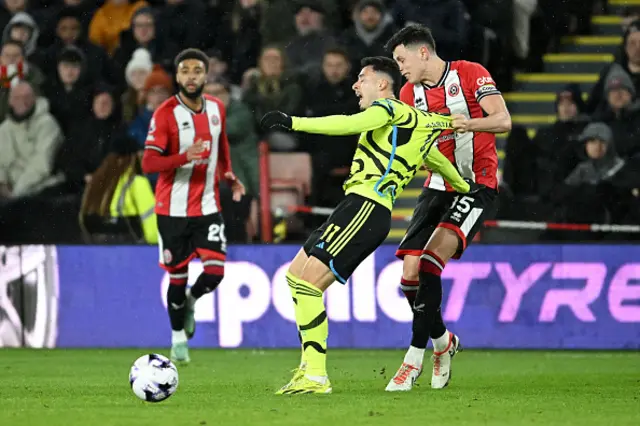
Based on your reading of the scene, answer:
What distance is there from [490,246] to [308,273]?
4835 millimetres

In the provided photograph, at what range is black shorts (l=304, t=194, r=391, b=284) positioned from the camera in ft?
25.6

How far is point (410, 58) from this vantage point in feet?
27.7

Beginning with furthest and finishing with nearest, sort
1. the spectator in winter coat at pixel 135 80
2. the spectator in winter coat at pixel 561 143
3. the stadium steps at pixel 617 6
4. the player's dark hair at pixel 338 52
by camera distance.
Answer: the stadium steps at pixel 617 6
the spectator in winter coat at pixel 135 80
the player's dark hair at pixel 338 52
the spectator in winter coat at pixel 561 143

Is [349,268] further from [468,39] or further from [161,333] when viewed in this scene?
[468,39]

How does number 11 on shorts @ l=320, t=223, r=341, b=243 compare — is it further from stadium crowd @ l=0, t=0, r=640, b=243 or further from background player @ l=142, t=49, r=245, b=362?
stadium crowd @ l=0, t=0, r=640, b=243

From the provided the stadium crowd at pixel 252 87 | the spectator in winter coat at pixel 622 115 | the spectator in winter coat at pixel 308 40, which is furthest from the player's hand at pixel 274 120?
the spectator in winter coat at pixel 308 40

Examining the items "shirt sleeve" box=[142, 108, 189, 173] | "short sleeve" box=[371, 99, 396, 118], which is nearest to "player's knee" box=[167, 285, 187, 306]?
"shirt sleeve" box=[142, 108, 189, 173]

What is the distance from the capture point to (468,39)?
14742 mm

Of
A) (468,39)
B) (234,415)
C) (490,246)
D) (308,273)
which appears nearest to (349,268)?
(308,273)

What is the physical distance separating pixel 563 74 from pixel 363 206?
9.11m

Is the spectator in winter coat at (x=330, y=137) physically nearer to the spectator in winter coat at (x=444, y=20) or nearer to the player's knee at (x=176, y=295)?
the spectator in winter coat at (x=444, y=20)

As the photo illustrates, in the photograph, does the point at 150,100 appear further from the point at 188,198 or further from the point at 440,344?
the point at 440,344

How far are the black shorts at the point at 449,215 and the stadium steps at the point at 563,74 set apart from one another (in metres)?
6.04

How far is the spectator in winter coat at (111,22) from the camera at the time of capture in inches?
674
